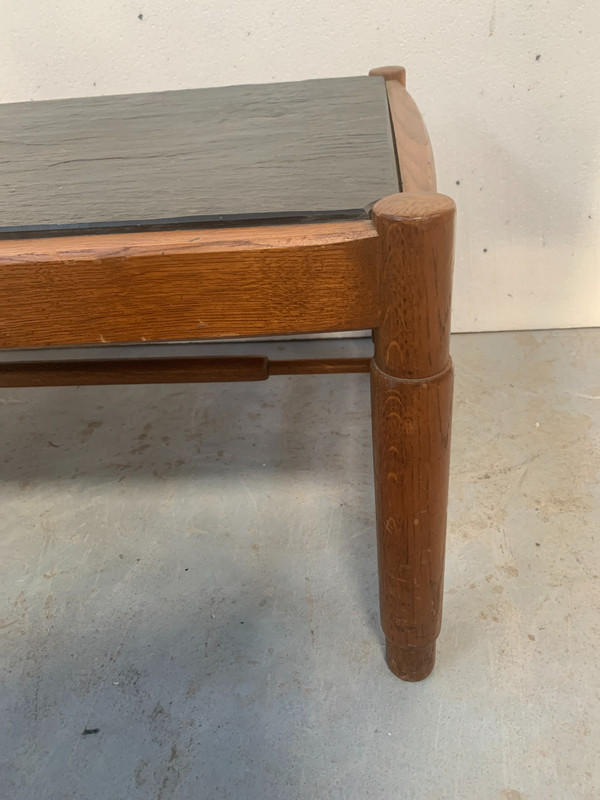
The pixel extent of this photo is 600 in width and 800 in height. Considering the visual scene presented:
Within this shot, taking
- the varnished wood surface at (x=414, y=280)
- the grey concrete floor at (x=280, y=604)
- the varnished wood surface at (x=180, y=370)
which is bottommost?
the grey concrete floor at (x=280, y=604)

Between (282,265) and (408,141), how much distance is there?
12.6 inches

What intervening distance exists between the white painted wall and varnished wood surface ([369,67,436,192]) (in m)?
0.22

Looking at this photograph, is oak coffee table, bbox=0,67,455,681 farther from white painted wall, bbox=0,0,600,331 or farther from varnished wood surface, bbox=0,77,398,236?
white painted wall, bbox=0,0,600,331

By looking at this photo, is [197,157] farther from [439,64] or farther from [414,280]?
[439,64]

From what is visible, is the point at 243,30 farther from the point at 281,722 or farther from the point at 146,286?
the point at 281,722

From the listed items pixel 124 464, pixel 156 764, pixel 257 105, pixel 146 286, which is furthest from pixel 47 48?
pixel 156 764

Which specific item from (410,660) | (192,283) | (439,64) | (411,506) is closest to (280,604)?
(410,660)

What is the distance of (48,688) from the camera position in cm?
74

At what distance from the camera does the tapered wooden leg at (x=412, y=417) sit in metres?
0.46

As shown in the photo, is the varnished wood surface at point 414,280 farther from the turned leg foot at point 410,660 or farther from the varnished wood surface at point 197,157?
the turned leg foot at point 410,660

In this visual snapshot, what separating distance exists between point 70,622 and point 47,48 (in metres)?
1.02

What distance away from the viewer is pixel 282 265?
48 centimetres

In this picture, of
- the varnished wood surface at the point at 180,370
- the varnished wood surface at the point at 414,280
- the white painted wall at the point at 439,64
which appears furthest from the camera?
the white painted wall at the point at 439,64

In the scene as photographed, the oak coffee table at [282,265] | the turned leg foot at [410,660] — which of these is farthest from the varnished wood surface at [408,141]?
the turned leg foot at [410,660]
